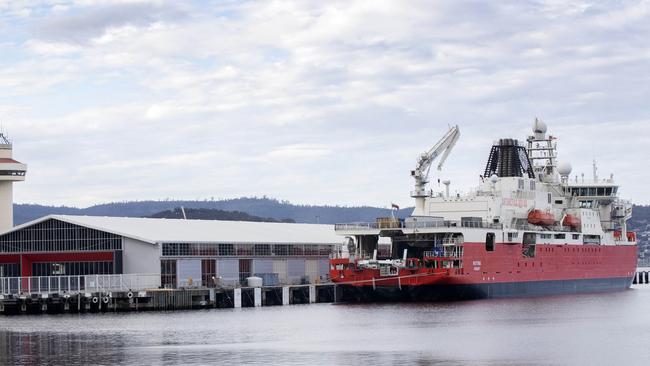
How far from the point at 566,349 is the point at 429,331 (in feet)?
38.9

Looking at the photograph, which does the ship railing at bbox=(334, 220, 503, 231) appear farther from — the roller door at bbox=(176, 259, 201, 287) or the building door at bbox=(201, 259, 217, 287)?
the roller door at bbox=(176, 259, 201, 287)

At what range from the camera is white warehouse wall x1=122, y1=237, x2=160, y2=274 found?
95688 millimetres

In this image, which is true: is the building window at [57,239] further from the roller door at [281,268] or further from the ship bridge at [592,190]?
the ship bridge at [592,190]

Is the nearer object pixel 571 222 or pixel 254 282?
pixel 254 282

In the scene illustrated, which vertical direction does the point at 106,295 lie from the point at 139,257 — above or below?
below

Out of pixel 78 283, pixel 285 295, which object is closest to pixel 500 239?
pixel 285 295

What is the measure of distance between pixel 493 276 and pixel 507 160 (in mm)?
13688

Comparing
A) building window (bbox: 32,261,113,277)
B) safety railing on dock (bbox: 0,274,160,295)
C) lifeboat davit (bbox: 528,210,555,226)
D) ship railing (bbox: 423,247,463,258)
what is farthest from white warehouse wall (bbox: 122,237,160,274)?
lifeboat davit (bbox: 528,210,555,226)

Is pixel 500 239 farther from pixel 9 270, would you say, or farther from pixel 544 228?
pixel 9 270

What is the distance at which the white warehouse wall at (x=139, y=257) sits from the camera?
95688mm

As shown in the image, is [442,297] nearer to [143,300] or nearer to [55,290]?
[143,300]

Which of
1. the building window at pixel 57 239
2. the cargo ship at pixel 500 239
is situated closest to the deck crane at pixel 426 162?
the cargo ship at pixel 500 239

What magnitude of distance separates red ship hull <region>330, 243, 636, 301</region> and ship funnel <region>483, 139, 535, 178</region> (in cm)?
714

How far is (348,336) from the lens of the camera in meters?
63.9
